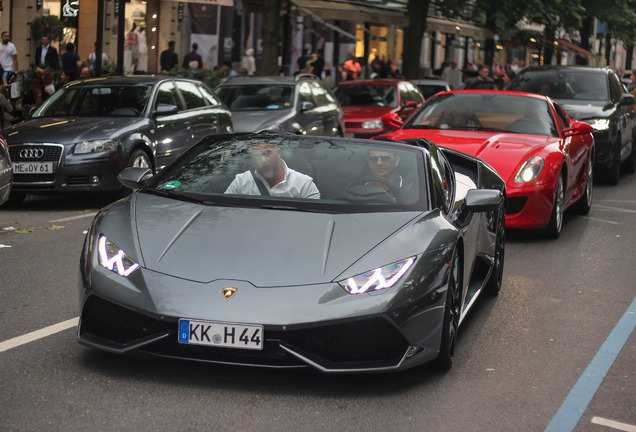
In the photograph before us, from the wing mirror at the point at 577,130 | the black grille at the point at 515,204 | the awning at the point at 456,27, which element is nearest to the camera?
the black grille at the point at 515,204

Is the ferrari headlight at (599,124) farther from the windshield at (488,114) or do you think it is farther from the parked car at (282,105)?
the windshield at (488,114)

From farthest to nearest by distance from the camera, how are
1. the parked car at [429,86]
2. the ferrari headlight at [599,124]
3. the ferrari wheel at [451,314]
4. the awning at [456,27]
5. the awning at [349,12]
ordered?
the awning at [456,27] → the awning at [349,12] → the parked car at [429,86] → the ferrari headlight at [599,124] → the ferrari wheel at [451,314]

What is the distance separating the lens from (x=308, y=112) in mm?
18328

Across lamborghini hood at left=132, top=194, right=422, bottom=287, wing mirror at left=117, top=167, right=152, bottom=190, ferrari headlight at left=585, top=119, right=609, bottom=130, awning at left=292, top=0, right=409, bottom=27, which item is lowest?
ferrari headlight at left=585, top=119, right=609, bottom=130

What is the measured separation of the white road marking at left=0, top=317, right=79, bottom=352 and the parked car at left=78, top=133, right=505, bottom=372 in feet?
2.36

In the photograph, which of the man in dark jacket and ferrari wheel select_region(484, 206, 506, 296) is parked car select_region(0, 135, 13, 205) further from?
the man in dark jacket

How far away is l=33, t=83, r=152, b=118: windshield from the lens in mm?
13984

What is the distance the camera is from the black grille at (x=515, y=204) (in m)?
10.7

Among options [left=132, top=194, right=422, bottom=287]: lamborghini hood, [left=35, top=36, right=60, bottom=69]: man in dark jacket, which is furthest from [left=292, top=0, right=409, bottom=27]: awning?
[left=132, top=194, right=422, bottom=287]: lamborghini hood

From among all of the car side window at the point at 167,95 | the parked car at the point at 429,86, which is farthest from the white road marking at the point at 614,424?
the parked car at the point at 429,86

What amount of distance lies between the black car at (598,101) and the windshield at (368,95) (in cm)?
398

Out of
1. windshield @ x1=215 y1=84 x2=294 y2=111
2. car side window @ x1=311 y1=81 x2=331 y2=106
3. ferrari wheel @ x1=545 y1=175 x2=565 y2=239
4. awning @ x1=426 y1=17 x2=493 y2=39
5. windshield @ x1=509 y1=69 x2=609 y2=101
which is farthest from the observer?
awning @ x1=426 y1=17 x2=493 y2=39

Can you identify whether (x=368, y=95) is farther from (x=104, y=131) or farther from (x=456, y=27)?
(x=456, y=27)

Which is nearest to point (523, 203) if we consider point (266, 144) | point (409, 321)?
point (266, 144)
